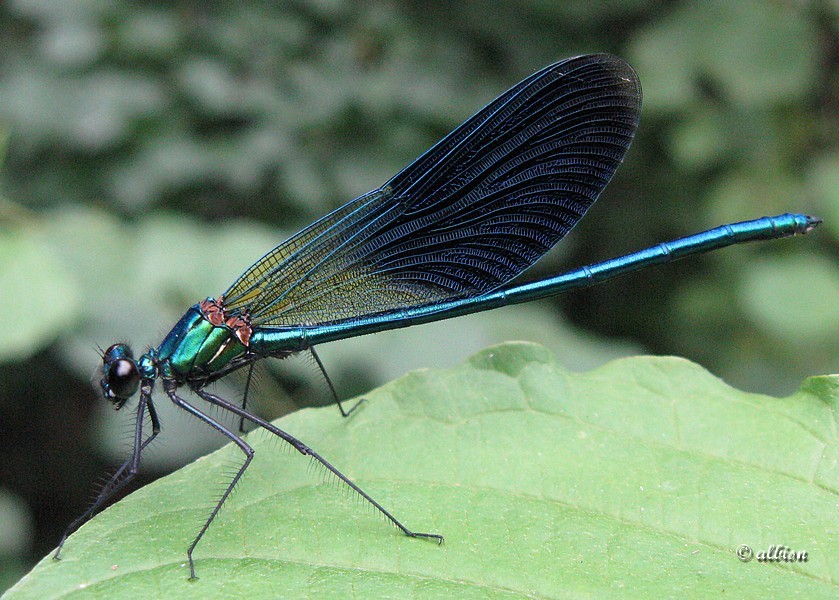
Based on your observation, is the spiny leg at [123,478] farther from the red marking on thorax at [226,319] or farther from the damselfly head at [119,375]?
the red marking on thorax at [226,319]

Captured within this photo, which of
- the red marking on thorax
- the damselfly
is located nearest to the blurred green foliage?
the damselfly

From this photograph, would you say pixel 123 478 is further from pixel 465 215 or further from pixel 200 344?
pixel 465 215

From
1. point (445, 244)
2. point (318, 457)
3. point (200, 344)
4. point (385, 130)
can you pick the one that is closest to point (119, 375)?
point (200, 344)

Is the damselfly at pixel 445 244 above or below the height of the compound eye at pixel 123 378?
above

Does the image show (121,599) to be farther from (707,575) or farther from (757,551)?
(757,551)

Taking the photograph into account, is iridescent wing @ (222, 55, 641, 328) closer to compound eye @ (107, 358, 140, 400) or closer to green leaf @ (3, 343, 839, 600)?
compound eye @ (107, 358, 140, 400)

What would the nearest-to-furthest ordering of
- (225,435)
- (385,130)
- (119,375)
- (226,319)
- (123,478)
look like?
(225,435) < (123,478) < (119,375) < (226,319) < (385,130)

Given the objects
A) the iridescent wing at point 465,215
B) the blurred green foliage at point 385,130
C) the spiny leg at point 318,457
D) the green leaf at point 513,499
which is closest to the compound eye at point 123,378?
the spiny leg at point 318,457
